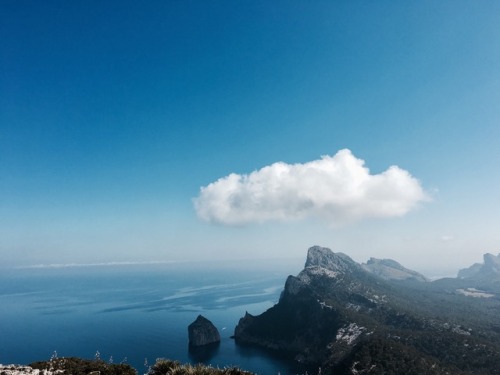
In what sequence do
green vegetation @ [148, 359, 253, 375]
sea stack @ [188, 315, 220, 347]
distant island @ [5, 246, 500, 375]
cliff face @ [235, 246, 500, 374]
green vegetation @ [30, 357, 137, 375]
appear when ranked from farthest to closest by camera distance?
sea stack @ [188, 315, 220, 347] → cliff face @ [235, 246, 500, 374] → distant island @ [5, 246, 500, 375] → green vegetation @ [30, 357, 137, 375] → green vegetation @ [148, 359, 253, 375]

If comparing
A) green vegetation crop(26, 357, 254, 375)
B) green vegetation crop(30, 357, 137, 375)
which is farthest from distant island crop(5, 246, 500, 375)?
green vegetation crop(30, 357, 137, 375)

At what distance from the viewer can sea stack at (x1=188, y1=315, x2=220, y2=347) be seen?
177 meters

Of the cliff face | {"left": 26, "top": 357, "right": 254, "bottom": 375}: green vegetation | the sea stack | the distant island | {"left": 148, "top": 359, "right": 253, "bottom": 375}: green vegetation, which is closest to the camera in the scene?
{"left": 148, "top": 359, "right": 253, "bottom": 375}: green vegetation

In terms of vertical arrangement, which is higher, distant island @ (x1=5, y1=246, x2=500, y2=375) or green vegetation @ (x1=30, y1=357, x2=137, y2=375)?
green vegetation @ (x1=30, y1=357, x2=137, y2=375)

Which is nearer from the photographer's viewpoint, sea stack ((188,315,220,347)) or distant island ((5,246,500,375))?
distant island ((5,246,500,375))

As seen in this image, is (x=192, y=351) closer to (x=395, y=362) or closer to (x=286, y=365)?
(x=286, y=365)

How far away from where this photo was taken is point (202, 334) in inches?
7052

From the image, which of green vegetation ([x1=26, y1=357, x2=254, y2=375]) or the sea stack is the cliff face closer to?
the sea stack

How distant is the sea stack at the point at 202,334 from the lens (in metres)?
177

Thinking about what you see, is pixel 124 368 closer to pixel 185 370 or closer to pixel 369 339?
pixel 185 370

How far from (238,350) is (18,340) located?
119m

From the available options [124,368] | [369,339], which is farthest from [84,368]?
[369,339]

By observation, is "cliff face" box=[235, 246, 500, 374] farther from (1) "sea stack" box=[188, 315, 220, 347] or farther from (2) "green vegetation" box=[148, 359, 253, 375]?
(2) "green vegetation" box=[148, 359, 253, 375]

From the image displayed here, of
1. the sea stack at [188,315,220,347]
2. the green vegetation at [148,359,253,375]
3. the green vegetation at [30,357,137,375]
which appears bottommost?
the sea stack at [188,315,220,347]
